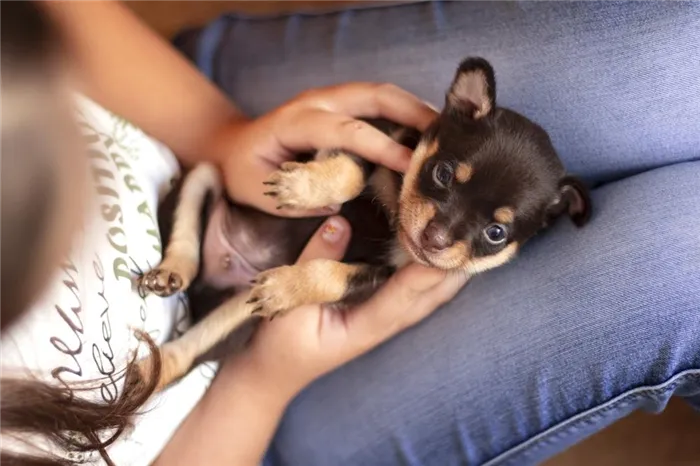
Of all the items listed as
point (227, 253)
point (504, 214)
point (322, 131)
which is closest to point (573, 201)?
point (504, 214)

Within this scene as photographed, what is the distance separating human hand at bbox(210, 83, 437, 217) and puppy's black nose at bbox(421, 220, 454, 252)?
152 mm

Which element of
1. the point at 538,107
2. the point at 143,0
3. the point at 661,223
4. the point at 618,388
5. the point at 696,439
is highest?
the point at 143,0

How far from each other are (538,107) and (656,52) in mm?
239

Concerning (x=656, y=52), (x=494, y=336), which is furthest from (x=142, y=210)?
(x=656, y=52)

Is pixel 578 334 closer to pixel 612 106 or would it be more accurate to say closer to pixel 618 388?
pixel 618 388

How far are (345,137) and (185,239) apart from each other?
396 mm

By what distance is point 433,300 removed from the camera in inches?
49.2

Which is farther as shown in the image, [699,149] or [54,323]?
[699,149]

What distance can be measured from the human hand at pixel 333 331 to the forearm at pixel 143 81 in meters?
0.42

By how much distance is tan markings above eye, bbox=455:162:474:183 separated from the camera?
4.01 feet

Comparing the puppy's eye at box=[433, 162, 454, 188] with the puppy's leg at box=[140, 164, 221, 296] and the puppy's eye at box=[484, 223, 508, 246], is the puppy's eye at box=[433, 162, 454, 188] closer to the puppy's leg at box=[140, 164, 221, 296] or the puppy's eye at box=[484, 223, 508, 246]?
the puppy's eye at box=[484, 223, 508, 246]

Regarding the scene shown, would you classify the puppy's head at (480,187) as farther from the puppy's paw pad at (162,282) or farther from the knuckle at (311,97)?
the puppy's paw pad at (162,282)

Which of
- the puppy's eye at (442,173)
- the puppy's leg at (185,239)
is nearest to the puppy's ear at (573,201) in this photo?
the puppy's eye at (442,173)

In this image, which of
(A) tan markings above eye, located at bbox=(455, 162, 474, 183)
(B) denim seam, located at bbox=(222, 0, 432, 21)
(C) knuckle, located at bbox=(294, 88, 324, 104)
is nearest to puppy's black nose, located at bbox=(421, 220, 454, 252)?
(A) tan markings above eye, located at bbox=(455, 162, 474, 183)
